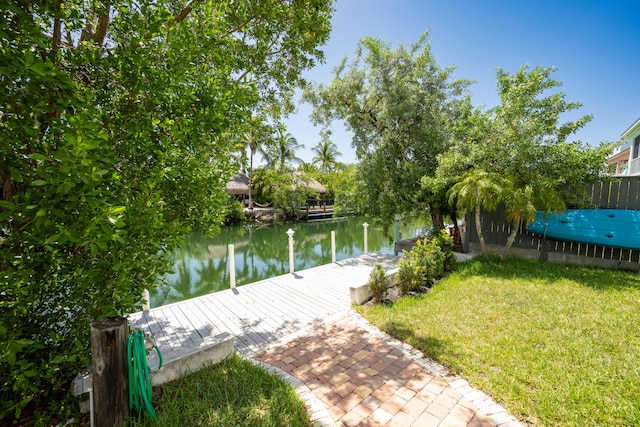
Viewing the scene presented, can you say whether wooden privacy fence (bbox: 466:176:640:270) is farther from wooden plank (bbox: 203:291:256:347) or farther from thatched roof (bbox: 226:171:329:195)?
thatched roof (bbox: 226:171:329:195)

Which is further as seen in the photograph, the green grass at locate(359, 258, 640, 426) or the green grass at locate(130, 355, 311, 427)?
the green grass at locate(359, 258, 640, 426)

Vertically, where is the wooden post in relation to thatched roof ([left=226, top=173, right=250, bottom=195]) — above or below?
below

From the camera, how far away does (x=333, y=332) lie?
429 centimetres

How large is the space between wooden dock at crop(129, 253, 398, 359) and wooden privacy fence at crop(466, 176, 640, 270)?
466 centimetres

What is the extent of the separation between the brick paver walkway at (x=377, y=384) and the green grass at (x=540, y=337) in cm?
20

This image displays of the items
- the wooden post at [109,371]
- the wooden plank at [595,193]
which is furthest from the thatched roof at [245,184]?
the wooden post at [109,371]

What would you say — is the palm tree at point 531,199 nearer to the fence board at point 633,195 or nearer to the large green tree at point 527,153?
the large green tree at point 527,153

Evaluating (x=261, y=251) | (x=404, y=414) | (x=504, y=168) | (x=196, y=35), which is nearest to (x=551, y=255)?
(x=504, y=168)

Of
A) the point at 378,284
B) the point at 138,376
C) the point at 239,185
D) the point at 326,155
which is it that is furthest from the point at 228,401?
the point at 326,155

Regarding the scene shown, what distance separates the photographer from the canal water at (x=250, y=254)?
33.2ft

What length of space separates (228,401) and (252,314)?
2.43 metres

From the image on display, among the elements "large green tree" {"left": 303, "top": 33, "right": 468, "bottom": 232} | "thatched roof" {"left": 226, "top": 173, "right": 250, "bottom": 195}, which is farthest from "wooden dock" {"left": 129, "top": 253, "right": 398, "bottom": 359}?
"thatched roof" {"left": 226, "top": 173, "right": 250, "bottom": 195}

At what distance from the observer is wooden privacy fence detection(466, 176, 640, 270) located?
21.2ft

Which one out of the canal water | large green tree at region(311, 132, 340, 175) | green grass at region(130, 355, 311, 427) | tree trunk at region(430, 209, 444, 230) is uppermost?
large green tree at region(311, 132, 340, 175)
